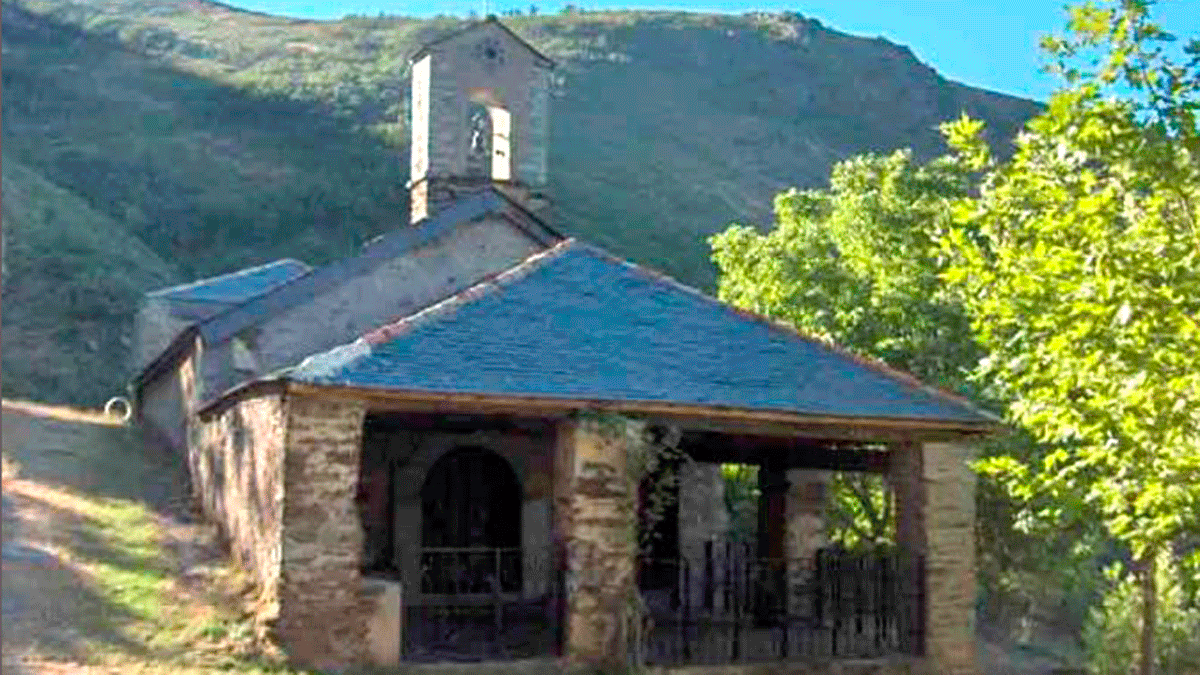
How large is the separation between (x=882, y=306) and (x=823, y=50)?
253 feet

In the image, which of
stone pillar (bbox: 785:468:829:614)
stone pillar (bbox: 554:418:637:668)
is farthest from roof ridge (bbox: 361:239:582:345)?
stone pillar (bbox: 785:468:829:614)

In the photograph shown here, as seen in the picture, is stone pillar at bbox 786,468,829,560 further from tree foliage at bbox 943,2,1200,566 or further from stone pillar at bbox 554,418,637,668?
tree foliage at bbox 943,2,1200,566

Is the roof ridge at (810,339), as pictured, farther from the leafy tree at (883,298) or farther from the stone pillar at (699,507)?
the leafy tree at (883,298)

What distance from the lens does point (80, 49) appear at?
221 ft

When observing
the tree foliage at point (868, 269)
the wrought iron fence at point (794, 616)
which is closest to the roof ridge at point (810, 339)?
the wrought iron fence at point (794, 616)

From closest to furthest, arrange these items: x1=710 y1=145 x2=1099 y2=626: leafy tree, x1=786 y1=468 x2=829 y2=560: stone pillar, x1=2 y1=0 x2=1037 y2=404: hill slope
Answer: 1. x1=786 y1=468 x2=829 y2=560: stone pillar
2. x1=710 y1=145 x2=1099 y2=626: leafy tree
3. x1=2 y1=0 x2=1037 y2=404: hill slope

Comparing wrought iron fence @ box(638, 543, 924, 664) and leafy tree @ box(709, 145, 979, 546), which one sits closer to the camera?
wrought iron fence @ box(638, 543, 924, 664)

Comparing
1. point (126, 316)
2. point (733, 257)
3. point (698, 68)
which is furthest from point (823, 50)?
point (733, 257)

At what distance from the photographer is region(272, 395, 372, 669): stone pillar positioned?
36.0 feet

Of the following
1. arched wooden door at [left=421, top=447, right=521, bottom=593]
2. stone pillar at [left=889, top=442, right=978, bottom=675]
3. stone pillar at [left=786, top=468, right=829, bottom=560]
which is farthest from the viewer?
stone pillar at [left=786, top=468, right=829, bottom=560]

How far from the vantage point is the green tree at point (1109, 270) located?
8109 mm

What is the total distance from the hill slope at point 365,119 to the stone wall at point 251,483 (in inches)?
688

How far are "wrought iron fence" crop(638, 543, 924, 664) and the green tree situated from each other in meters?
3.68

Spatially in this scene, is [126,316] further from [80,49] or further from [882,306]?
[80,49]
